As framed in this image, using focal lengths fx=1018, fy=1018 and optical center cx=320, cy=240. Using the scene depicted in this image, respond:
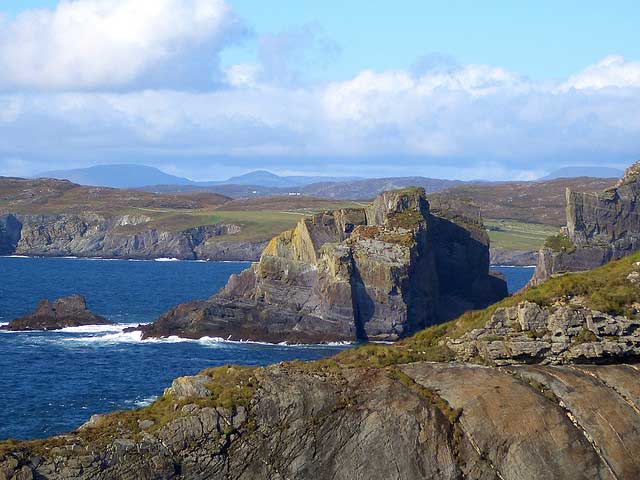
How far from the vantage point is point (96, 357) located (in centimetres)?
7231

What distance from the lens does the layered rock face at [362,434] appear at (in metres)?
25.7

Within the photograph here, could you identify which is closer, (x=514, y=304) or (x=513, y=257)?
(x=514, y=304)

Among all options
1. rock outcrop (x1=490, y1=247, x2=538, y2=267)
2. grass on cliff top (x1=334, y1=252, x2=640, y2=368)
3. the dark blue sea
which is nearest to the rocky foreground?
grass on cliff top (x1=334, y1=252, x2=640, y2=368)

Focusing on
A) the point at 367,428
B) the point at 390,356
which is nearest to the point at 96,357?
the point at 390,356

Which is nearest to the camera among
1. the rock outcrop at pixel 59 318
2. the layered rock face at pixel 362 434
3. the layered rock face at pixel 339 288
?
the layered rock face at pixel 362 434

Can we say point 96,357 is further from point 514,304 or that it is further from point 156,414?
point 156,414

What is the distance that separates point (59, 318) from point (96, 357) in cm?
2078

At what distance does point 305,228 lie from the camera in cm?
9169

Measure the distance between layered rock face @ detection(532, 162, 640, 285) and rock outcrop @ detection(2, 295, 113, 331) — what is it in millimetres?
42521

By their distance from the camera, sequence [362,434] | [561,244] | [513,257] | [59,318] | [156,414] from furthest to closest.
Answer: [513,257]
[561,244]
[59,318]
[156,414]
[362,434]

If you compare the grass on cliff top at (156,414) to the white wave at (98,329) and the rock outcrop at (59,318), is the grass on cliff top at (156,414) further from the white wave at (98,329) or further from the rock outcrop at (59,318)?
the rock outcrop at (59,318)

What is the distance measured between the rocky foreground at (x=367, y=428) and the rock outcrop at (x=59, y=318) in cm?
6402

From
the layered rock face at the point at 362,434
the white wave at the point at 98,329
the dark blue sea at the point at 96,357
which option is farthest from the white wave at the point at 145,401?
the white wave at the point at 98,329

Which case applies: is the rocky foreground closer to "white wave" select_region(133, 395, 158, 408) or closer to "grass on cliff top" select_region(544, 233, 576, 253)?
"white wave" select_region(133, 395, 158, 408)
